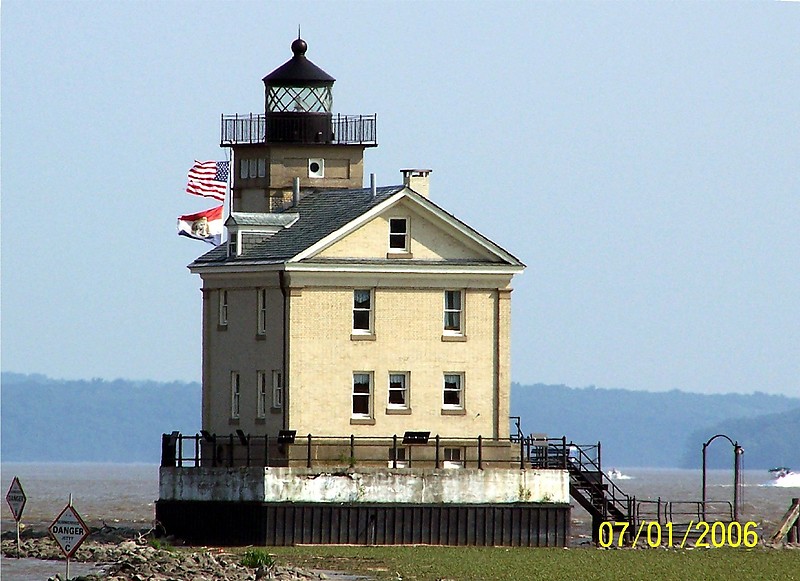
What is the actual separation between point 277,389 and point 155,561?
437 inches

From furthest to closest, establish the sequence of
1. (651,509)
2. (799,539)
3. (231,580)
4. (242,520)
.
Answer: (651,509) → (799,539) → (242,520) → (231,580)

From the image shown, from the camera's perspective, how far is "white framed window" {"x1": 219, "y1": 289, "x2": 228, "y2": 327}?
5891 cm

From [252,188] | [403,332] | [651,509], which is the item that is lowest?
[651,509]

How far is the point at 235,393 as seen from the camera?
191ft

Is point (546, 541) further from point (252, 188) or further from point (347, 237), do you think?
point (252, 188)

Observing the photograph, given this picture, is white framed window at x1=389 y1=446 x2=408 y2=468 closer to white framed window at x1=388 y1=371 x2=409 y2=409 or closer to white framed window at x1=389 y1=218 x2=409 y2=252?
white framed window at x1=388 y1=371 x2=409 y2=409

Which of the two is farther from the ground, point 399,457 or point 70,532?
point 399,457

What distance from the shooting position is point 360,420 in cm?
5544

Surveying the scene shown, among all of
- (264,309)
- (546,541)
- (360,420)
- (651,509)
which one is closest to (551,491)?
(546,541)

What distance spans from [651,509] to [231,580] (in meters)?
49.2
